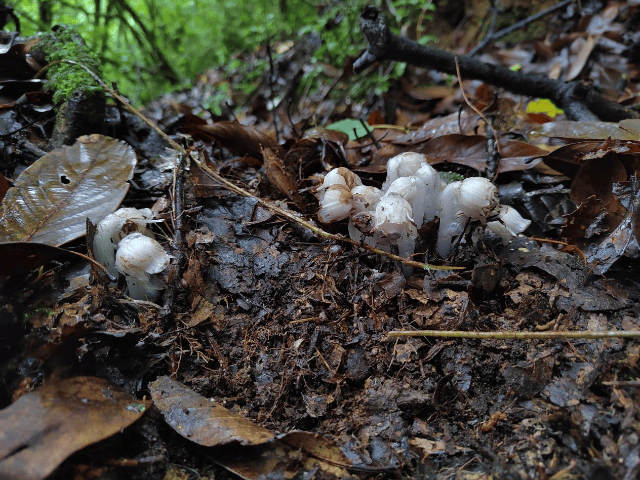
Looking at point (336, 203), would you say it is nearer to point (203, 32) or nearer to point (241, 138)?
point (241, 138)

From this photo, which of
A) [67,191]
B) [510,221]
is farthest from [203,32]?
[510,221]

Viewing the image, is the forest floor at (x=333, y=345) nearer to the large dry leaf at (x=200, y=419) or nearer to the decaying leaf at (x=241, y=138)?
the large dry leaf at (x=200, y=419)

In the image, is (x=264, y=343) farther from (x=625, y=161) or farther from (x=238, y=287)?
(x=625, y=161)

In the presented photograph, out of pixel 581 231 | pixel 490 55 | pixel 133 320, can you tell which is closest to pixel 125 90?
pixel 490 55

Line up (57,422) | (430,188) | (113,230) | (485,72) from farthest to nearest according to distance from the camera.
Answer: (485,72), (430,188), (113,230), (57,422)

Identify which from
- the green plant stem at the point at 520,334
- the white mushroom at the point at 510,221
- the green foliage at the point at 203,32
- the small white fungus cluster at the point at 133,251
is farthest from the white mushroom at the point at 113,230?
the green foliage at the point at 203,32

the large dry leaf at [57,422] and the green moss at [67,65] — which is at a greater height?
the green moss at [67,65]
